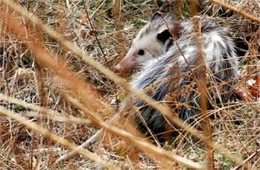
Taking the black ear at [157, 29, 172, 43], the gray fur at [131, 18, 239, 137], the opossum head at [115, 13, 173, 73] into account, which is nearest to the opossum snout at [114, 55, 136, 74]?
the opossum head at [115, 13, 173, 73]

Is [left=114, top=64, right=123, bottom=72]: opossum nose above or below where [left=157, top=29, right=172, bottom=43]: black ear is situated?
below

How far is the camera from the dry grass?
2.20 metres

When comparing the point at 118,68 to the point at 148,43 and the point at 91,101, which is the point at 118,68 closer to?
the point at 148,43

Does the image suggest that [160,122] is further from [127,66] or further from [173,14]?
[173,14]

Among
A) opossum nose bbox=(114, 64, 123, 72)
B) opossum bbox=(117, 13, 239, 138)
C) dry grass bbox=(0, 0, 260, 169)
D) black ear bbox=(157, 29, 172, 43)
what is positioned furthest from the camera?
black ear bbox=(157, 29, 172, 43)

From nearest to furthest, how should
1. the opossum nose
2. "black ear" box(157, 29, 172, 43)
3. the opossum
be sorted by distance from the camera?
the opossum
the opossum nose
"black ear" box(157, 29, 172, 43)

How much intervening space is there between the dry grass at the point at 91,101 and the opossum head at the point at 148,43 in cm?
11

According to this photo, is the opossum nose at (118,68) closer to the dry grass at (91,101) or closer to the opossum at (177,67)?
the opossum at (177,67)

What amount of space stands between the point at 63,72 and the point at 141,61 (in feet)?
11.4

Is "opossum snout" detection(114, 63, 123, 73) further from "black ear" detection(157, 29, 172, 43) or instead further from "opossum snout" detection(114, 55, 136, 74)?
"black ear" detection(157, 29, 172, 43)

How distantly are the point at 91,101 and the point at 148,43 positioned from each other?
3.43 metres

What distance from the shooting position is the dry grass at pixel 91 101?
220 centimetres

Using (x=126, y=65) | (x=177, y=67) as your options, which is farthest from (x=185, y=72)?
(x=126, y=65)

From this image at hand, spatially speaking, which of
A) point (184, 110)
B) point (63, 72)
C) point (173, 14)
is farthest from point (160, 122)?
point (63, 72)
